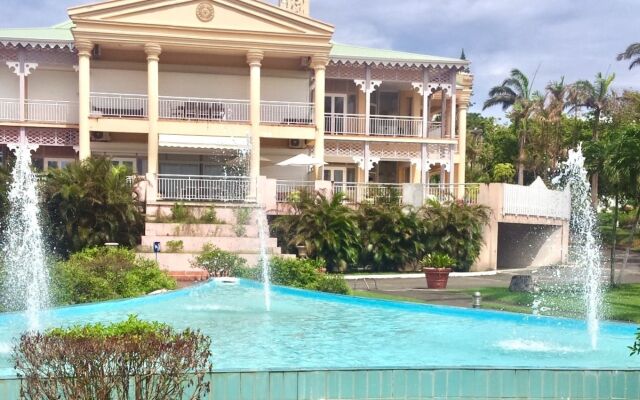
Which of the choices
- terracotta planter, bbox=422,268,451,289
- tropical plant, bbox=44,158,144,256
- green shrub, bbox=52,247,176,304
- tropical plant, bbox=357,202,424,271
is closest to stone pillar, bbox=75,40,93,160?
tropical plant, bbox=44,158,144,256

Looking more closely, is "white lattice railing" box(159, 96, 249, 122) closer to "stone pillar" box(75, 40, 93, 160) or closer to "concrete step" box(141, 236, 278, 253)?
"stone pillar" box(75, 40, 93, 160)

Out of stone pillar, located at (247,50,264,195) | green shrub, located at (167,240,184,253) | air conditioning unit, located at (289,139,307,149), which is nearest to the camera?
green shrub, located at (167,240,184,253)

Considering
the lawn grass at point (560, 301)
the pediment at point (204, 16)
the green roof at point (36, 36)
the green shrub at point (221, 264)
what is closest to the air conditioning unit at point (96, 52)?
the green roof at point (36, 36)

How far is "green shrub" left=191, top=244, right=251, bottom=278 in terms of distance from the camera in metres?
18.7

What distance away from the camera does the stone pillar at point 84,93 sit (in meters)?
25.1

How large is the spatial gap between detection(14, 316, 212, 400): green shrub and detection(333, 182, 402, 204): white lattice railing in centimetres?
1794

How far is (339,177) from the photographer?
31.5 m

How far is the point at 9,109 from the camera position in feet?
88.8

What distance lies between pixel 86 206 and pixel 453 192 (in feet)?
40.4

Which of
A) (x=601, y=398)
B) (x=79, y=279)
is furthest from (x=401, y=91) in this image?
(x=601, y=398)

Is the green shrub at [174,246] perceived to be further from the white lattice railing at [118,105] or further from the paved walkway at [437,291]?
the white lattice railing at [118,105]

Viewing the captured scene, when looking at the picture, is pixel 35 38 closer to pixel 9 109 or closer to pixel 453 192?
pixel 9 109

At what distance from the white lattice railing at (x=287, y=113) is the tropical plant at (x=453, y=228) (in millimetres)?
6835

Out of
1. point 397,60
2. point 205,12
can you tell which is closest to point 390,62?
point 397,60
